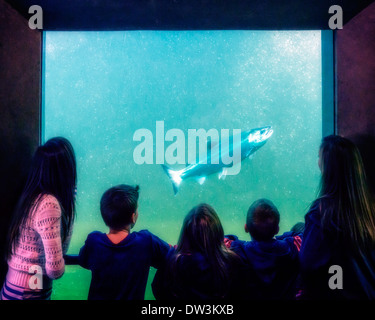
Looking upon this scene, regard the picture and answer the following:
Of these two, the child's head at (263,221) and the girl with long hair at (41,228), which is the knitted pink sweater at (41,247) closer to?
the girl with long hair at (41,228)

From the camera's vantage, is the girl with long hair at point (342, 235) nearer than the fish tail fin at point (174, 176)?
Yes

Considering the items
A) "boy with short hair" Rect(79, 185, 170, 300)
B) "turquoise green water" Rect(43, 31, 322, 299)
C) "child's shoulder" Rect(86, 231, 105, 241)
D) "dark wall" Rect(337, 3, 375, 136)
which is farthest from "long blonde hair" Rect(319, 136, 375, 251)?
"turquoise green water" Rect(43, 31, 322, 299)

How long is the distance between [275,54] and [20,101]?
3.99 metres

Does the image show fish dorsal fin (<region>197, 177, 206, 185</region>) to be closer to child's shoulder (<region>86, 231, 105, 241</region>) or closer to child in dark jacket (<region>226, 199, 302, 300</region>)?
child in dark jacket (<region>226, 199, 302, 300</region>)

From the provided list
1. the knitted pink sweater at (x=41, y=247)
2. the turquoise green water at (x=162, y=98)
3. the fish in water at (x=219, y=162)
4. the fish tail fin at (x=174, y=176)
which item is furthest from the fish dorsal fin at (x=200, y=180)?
the knitted pink sweater at (x=41, y=247)

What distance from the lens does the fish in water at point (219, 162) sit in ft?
10.7

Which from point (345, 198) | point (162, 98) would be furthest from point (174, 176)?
point (162, 98)

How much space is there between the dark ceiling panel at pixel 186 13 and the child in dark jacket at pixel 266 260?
1805mm

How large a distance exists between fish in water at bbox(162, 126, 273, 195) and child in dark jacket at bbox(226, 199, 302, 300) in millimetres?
1534

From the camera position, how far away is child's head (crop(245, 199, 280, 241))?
5.65 ft

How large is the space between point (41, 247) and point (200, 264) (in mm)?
940

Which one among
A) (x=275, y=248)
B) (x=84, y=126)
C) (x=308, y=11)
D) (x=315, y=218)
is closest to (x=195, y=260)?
(x=275, y=248)

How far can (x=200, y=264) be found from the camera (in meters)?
1.67
